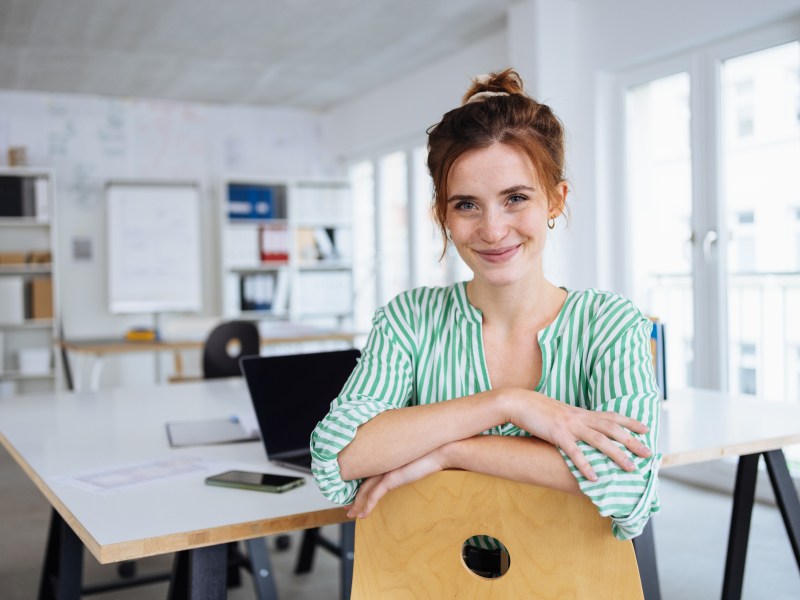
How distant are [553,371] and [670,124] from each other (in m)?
3.48

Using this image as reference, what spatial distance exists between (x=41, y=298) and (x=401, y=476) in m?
6.06

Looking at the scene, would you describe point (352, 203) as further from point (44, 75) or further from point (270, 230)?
point (44, 75)

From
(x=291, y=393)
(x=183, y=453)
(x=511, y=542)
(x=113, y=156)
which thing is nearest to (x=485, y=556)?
(x=511, y=542)

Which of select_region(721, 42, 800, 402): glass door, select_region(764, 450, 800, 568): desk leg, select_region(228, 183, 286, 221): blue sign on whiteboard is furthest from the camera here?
select_region(228, 183, 286, 221): blue sign on whiteboard

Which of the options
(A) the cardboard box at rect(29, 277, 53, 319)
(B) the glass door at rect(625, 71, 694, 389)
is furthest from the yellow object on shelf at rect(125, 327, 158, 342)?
(B) the glass door at rect(625, 71, 694, 389)

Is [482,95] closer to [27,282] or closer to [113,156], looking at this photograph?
[27,282]

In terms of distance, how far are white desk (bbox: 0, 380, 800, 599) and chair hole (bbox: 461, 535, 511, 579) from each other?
0.26m

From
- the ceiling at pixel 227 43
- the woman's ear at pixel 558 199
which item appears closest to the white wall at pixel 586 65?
the ceiling at pixel 227 43

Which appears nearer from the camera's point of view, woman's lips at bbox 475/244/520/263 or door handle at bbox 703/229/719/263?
woman's lips at bbox 475/244/520/263

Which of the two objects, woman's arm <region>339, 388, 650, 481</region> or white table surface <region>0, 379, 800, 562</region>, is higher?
woman's arm <region>339, 388, 650, 481</region>

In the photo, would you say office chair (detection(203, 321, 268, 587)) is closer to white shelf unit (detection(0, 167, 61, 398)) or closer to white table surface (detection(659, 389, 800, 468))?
white table surface (detection(659, 389, 800, 468))

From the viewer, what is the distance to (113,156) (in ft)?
23.0

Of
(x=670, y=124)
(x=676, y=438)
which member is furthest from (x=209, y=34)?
(x=676, y=438)

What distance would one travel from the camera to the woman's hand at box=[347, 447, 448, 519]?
1.17 m
